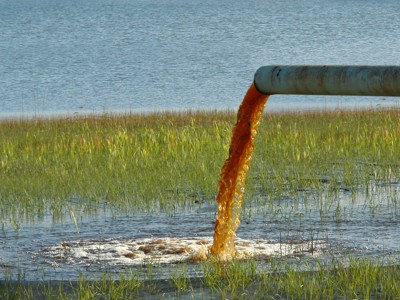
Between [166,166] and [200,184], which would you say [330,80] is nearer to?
[200,184]

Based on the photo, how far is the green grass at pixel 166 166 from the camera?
36.1 feet

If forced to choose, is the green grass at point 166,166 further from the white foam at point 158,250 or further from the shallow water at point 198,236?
the white foam at point 158,250

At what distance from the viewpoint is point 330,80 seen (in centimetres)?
653

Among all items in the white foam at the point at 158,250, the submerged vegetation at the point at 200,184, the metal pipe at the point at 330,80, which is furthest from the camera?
the white foam at the point at 158,250

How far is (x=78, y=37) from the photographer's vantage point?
296 ft

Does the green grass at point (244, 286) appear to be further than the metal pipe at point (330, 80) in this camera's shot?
Yes

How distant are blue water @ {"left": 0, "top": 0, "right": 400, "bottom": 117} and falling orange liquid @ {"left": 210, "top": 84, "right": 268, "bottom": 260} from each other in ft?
101

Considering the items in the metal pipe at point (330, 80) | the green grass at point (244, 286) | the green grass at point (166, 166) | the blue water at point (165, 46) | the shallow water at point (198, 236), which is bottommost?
Result: the blue water at point (165, 46)

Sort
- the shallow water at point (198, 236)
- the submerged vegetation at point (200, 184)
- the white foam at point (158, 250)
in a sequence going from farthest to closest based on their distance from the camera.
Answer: the white foam at point (158, 250) < the shallow water at point (198, 236) < the submerged vegetation at point (200, 184)

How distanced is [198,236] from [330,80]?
2.95 meters

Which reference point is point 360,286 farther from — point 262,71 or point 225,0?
point 225,0

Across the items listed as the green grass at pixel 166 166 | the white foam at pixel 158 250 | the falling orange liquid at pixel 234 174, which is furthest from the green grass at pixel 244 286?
the green grass at pixel 166 166

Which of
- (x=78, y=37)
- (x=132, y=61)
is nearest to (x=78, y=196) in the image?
(x=132, y=61)

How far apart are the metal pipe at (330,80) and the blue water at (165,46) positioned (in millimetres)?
32244
